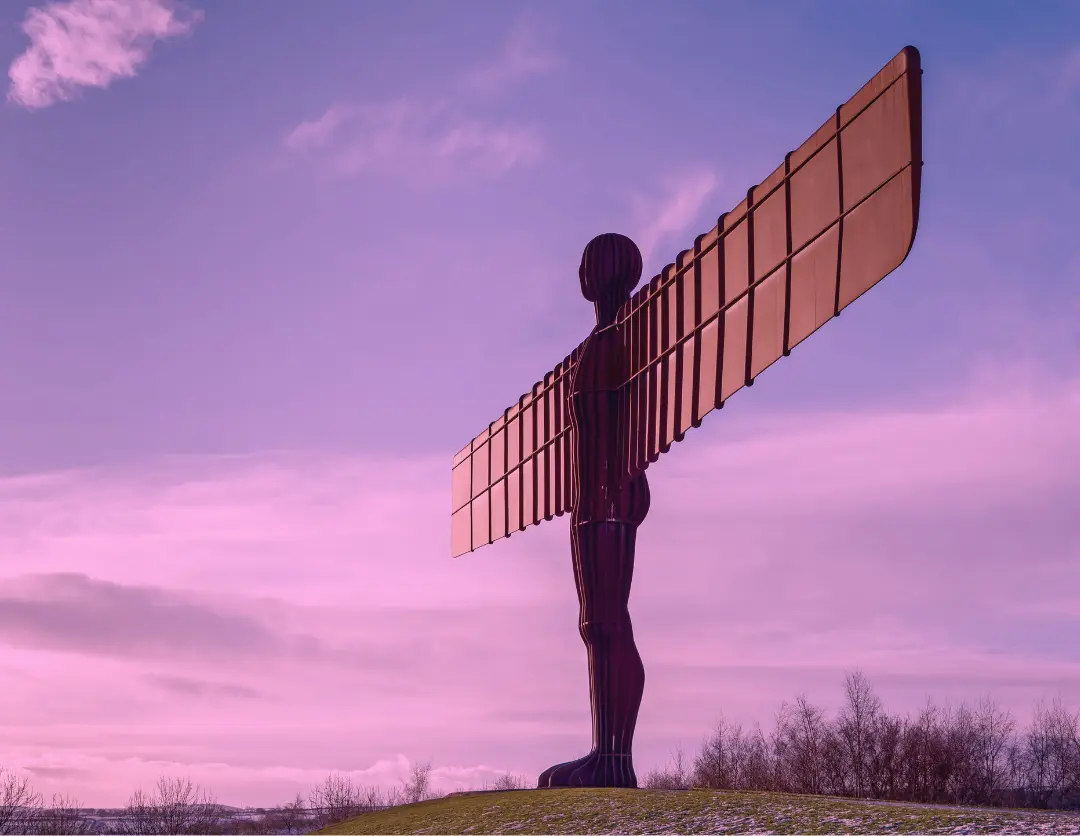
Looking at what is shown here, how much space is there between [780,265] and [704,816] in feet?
19.6

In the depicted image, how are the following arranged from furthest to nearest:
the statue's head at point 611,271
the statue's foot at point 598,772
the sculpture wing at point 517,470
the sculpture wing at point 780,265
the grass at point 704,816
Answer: the sculpture wing at point 517,470 < the statue's head at point 611,271 < the statue's foot at point 598,772 < the grass at point 704,816 < the sculpture wing at point 780,265

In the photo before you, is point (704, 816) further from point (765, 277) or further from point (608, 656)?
point (765, 277)

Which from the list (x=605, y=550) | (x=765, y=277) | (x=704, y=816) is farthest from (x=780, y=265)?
(x=704, y=816)

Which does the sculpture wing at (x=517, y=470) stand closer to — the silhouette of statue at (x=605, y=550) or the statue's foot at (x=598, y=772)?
the silhouette of statue at (x=605, y=550)

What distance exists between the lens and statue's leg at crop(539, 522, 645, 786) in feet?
51.5

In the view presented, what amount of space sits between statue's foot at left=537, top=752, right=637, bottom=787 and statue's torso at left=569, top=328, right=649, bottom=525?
120 inches

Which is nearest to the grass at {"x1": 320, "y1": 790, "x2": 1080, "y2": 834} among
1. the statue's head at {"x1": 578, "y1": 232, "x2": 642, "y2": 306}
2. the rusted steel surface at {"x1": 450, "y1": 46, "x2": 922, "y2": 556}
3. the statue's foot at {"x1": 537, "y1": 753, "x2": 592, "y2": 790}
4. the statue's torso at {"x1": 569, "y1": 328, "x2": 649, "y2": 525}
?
the statue's foot at {"x1": 537, "y1": 753, "x2": 592, "y2": 790}

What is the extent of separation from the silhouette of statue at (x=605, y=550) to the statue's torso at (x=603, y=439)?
1 cm

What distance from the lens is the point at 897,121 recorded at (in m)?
11.1

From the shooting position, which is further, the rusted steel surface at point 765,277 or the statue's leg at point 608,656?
the statue's leg at point 608,656

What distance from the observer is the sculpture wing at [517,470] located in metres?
17.5

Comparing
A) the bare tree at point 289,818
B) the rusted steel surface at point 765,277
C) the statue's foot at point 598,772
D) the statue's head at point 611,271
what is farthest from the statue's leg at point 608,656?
the bare tree at point 289,818

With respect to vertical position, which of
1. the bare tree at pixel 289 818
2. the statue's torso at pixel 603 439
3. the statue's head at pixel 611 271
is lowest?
the bare tree at pixel 289 818

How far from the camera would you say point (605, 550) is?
16016 millimetres
